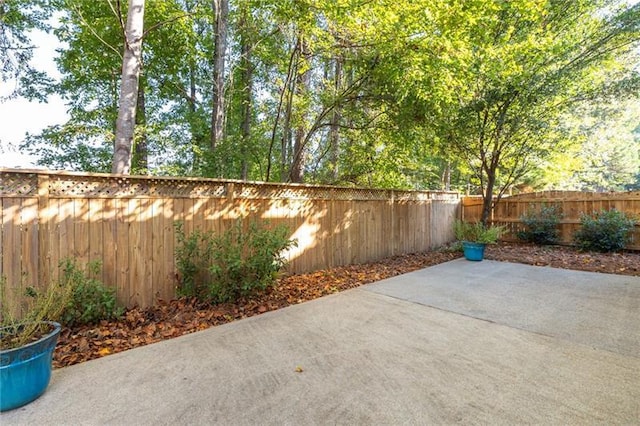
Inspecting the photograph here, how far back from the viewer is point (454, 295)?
3807 millimetres

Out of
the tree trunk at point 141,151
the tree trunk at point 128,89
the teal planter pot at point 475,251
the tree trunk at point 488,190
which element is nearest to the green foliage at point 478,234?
the teal planter pot at point 475,251

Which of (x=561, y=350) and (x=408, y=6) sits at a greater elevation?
(x=408, y=6)

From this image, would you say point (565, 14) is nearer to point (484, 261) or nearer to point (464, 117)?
point (464, 117)

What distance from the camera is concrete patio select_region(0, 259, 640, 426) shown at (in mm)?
1629

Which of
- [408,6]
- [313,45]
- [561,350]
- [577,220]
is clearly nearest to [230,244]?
[561,350]

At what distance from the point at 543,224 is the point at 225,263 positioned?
7.77 meters

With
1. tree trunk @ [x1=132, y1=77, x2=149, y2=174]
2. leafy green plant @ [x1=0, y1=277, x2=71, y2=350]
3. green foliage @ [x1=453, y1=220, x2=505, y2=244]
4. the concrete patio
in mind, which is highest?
tree trunk @ [x1=132, y1=77, x2=149, y2=174]

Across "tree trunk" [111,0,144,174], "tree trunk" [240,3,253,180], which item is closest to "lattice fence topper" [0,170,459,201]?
"tree trunk" [111,0,144,174]

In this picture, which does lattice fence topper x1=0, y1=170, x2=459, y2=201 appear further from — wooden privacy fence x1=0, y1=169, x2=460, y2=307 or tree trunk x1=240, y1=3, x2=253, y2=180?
tree trunk x1=240, y1=3, x2=253, y2=180

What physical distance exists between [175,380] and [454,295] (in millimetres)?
3223

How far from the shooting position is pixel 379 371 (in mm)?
2049

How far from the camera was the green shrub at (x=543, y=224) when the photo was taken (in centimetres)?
742

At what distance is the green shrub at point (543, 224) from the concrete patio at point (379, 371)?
455 centimetres

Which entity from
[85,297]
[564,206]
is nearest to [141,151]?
[85,297]
